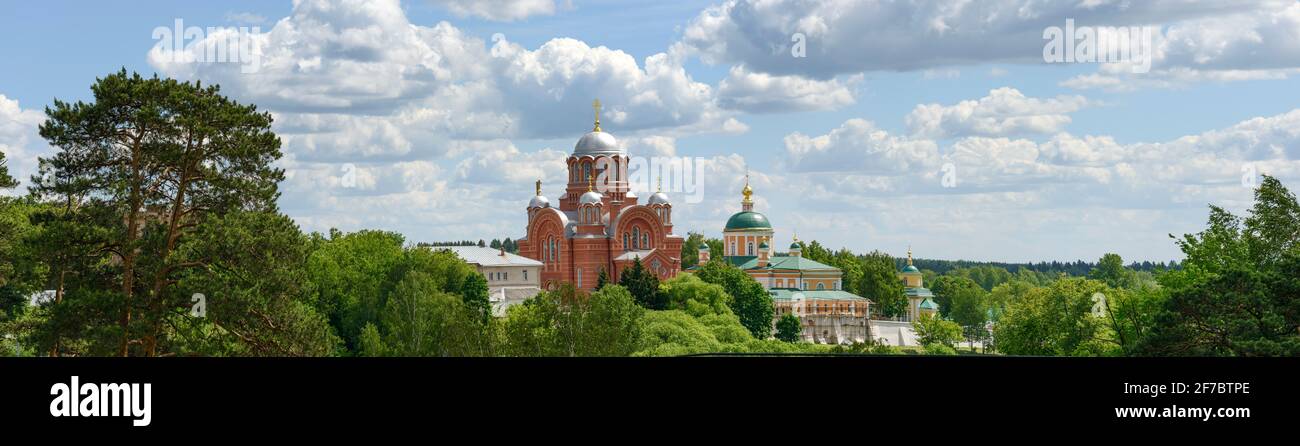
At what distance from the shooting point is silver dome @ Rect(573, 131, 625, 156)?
346 feet

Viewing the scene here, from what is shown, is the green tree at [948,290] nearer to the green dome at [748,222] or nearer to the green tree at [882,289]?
the green tree at [882,289]

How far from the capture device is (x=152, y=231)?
28.9m

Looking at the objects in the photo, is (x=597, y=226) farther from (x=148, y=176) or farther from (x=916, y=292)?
(x=148, y=176)

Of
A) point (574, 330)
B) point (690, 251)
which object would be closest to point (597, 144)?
point (690, 251)

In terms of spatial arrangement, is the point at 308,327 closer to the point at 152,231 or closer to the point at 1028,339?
the point at 152,231

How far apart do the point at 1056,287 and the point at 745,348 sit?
50.3 feet

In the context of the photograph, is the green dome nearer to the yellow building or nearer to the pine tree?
the yellow building

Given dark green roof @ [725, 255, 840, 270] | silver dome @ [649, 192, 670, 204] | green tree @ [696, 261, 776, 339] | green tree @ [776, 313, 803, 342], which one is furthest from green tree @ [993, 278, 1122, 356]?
dark green roof @ [725, 255, 840, 270]

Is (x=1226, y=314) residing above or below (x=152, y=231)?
below

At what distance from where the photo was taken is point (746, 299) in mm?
89562

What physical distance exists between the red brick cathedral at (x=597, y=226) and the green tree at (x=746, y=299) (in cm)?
887

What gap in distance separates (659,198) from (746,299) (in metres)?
18.6
